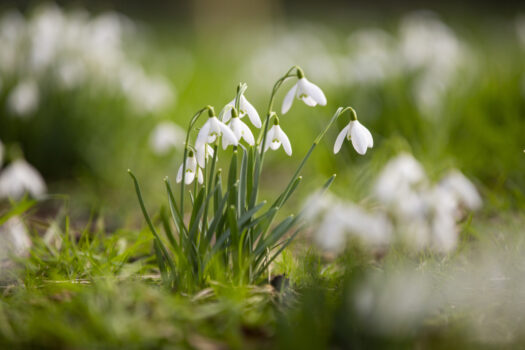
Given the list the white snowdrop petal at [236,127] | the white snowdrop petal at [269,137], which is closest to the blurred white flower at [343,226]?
the white snowdrop petal at [269,137]

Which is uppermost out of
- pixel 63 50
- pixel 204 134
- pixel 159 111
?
pixel 63 50

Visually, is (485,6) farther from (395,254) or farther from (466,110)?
(395,254)

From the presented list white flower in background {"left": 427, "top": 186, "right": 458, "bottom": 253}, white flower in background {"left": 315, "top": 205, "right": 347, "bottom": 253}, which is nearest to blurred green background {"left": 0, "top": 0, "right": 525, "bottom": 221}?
white flower in background {"left": 427, "top": 186, "right": 458, "bottom": 253}

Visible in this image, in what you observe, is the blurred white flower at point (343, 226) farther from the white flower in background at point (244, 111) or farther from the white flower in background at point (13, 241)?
the white flower in background at point (13, 241)

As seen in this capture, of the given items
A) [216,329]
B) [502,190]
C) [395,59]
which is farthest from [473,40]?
[216,329]

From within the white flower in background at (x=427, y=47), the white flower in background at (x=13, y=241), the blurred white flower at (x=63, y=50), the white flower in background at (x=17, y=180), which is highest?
the white flower in background at (x=427, y=47)

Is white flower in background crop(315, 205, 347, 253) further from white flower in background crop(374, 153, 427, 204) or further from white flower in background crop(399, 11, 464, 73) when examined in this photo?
white flower in background crop(399, 11, 464, 73)

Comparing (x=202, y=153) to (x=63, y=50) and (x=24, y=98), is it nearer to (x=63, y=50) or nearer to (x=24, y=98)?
(x=24, y=98)

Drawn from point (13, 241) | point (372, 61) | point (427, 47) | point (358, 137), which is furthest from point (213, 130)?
point (427, 47)
